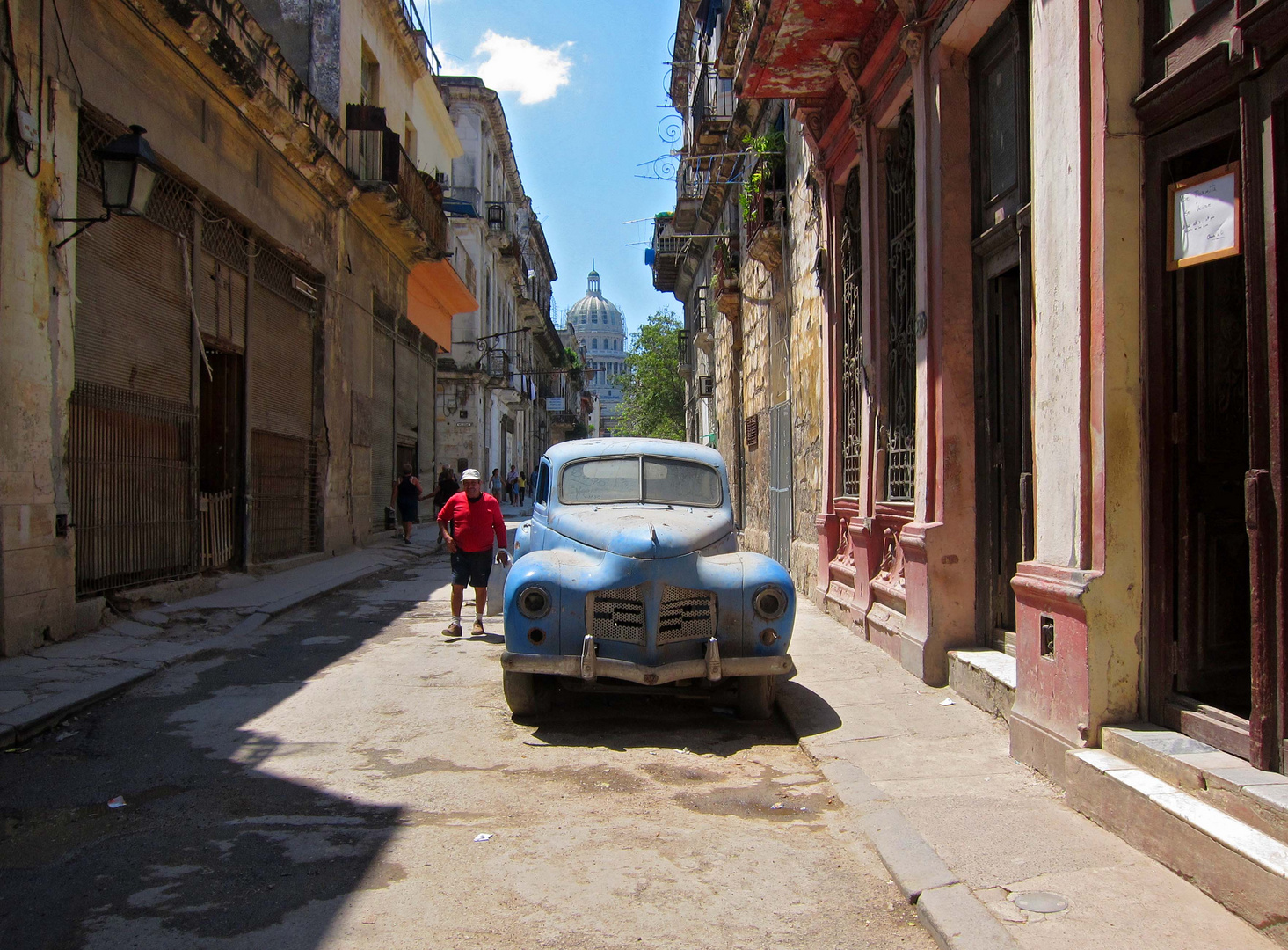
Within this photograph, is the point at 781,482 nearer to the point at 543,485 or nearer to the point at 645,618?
the point at 543,485

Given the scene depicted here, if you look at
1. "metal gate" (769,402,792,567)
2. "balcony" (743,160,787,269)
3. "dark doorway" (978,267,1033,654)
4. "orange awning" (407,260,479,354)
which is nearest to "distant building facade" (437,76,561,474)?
"orange awning" (407,260,479,354)

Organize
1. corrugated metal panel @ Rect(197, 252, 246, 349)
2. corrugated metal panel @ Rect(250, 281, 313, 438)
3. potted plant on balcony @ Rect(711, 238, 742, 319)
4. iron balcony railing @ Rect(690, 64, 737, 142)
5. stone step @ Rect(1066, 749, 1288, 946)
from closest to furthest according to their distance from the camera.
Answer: stone step @ Rect(1066, 749, 1288, 946) → corrugated metal panel @ Rect(197, 252, 246, 349) → corrugated metal panel @ Rect(250, 281, 313, 438) → potted plant on balcony @ Rect(711, 238, 742, 319) → iron balcony railing @ Rect(690, 64, 737, 142)

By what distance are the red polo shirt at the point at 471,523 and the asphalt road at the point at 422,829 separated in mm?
2286

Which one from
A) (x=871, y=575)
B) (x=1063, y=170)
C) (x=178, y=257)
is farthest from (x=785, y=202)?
(x=1063, y=170)

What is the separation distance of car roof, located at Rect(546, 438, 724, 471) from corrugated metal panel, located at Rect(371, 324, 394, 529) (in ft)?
36.8

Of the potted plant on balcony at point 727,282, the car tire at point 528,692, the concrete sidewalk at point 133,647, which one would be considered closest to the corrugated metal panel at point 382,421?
the concrete sidewalk at point 133,647

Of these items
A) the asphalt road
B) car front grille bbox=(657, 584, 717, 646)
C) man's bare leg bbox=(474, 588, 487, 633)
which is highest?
car front grille bbox=(657, 584, 717, 646)

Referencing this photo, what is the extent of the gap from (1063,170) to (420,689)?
5.30 metres

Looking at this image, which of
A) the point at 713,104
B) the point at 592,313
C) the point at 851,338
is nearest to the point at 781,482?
the point at 851,338

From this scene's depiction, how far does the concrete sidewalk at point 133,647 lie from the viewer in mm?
5926

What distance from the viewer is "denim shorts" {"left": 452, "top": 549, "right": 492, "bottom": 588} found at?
30.1 feet

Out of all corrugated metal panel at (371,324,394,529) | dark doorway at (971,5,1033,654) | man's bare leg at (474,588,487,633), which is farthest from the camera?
corrugated metal panel at (371,324,394,529)

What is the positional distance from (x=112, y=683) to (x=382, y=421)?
12.8 metres

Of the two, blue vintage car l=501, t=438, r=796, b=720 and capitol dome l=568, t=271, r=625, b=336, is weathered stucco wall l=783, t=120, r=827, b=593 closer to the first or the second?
blue vintage car l=501, t=438, r=796, b=720
